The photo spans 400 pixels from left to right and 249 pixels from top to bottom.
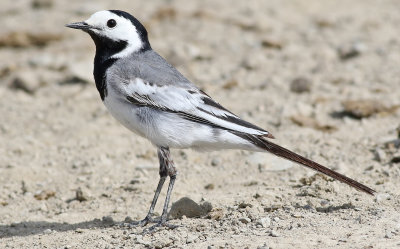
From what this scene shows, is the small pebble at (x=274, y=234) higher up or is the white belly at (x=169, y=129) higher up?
the white belly at (x=169, y=129)

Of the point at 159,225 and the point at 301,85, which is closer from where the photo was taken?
the point at 159,225

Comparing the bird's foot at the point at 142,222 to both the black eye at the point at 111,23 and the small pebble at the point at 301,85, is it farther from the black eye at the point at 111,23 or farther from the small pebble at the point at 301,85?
the small pebble at the point at 301,85

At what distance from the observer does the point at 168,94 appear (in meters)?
6.74

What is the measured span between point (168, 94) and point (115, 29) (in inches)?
36.3

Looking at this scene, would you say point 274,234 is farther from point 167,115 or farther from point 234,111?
point 234,111

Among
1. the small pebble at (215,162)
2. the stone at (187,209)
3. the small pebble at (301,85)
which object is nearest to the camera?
the stone at (187,209)

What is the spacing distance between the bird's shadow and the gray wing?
1.33m

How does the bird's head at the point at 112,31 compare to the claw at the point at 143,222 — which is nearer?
the claw at the point at 143,222

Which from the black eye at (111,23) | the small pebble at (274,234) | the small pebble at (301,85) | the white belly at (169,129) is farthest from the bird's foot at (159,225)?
the small pebble at (301,85)

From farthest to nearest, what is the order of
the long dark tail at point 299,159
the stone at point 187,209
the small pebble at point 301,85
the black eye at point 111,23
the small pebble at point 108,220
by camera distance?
the small pebble at point 301,85
the black eye at point 111,23
the small pebble at point 108,220
the stone at point 187,209
the long dark tail at point 299,159

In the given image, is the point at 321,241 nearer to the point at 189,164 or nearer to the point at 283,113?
the point at 189,164

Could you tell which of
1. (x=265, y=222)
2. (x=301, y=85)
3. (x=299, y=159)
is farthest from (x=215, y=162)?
(x=301, y=85)

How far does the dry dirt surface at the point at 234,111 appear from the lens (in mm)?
6230

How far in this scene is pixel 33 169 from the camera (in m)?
8.39
